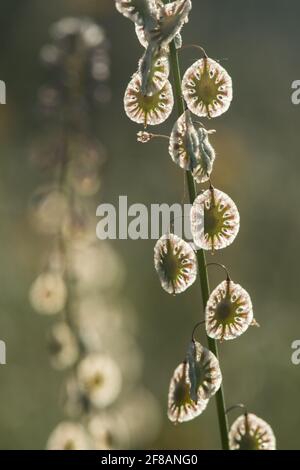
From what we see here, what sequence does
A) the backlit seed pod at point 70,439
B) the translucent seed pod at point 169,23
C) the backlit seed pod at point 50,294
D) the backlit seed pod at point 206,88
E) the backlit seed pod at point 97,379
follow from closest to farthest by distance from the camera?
the translucent seed pod at point 169,23, the backlit seed pod at point 206,88, the backlit seed pod at point 70,439, the backlit seed pod at point 97,379, the backlit seed pod at point 50,294

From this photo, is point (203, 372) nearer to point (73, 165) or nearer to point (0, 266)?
point (73, 165)

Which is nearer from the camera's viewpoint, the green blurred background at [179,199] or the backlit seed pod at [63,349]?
the backlit seed pod at [63,349]

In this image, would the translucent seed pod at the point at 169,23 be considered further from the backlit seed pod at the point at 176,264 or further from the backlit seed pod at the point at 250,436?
the backlit seed pod at the point at 250,436

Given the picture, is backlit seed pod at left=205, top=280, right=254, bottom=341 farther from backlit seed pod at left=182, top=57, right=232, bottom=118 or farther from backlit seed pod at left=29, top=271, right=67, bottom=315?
backlit seed pod at left=29, top=271, right=67, bottom=315

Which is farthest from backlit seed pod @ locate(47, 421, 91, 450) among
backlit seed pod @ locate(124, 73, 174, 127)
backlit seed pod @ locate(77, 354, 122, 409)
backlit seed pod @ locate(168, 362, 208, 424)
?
backlit seed pod @ locate(124, 73, 174, 127)

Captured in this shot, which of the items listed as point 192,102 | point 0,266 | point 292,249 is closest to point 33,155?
point 192,102

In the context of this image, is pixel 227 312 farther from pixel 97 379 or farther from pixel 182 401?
pixel 97 379

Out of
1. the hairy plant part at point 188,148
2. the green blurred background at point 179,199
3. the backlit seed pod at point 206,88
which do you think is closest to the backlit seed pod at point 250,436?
the hairy plant part at point 188,148
